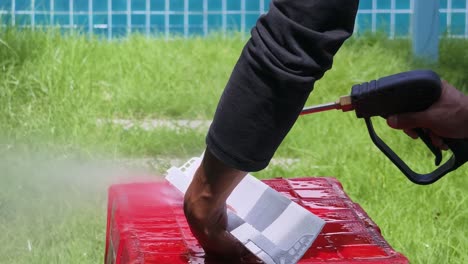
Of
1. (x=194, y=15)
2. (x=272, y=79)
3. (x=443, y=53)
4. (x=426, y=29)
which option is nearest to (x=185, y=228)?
(x=272, y=79)

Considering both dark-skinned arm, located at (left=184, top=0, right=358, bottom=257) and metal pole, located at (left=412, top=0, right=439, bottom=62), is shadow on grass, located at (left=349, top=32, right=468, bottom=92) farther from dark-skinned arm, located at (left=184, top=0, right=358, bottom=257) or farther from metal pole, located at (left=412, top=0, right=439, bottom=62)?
dark-skinned arm, located at (left=184, top=0, right=358, bottom=257)

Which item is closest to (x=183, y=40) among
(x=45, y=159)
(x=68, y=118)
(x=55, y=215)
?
(x=68, y=118)

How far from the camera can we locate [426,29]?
5.46 m

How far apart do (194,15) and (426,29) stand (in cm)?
143

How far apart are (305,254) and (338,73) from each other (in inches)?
127

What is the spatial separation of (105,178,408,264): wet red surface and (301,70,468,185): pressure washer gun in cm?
21

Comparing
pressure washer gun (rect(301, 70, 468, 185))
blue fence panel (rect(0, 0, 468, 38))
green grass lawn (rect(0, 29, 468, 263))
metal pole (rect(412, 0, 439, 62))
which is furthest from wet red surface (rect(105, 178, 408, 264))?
blue fence panel (rect(0, 0, 468, 38))

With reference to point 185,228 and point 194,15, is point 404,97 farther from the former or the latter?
point 194,15

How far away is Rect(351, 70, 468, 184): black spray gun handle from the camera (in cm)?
203

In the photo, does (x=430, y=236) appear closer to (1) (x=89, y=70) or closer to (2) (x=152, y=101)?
(2) (x=152, y=101)

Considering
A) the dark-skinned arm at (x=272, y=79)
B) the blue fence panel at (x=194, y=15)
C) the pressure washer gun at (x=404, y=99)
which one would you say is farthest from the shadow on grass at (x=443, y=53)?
the dark-skinned arm at (x=272, y=79)

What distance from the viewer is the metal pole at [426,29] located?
17.9ft

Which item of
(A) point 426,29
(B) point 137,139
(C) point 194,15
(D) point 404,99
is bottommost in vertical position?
(B) point 137,139

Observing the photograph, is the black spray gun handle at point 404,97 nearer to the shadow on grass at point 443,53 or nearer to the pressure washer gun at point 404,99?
the pressure washer gun at point 404,99
